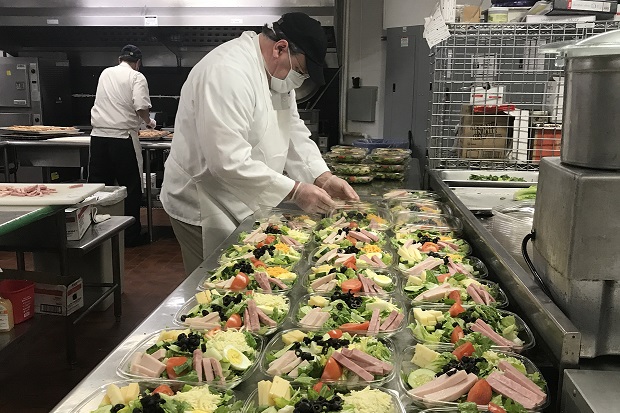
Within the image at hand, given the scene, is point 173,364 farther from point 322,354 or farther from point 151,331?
point 322,354

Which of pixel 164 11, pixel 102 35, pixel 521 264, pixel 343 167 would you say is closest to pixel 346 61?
pixel 164 11

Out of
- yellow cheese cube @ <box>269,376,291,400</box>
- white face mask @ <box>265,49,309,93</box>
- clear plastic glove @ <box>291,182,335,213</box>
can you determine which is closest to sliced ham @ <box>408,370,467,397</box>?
yellow cheese cube @ <box>269,376,291,400</box>

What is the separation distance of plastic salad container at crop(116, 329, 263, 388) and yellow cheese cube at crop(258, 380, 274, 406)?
9cm

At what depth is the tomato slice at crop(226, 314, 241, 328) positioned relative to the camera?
61.4 inches

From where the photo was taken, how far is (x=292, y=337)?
1.48 m

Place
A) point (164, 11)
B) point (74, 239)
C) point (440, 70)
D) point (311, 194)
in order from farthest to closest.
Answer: point (164, 11) < point (74, 239) < point (440, 70) < point (311, 194)

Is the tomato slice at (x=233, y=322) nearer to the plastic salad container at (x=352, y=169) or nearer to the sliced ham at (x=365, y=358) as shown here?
the sliced ham at (x=365, y=358)

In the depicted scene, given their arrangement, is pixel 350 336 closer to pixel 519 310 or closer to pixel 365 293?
pixel 365 293

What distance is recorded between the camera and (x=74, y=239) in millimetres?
3629

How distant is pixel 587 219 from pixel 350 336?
0.65m

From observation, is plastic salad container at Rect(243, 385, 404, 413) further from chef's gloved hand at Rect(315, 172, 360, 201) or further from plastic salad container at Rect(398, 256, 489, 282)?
chef's gloved hand at Rect(315, 172, 360, 201)

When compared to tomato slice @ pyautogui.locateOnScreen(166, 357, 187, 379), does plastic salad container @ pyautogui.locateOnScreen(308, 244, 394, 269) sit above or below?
above

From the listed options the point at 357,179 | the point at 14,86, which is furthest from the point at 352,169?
the point at 14,86

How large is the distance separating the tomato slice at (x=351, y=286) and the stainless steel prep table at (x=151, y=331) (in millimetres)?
153
